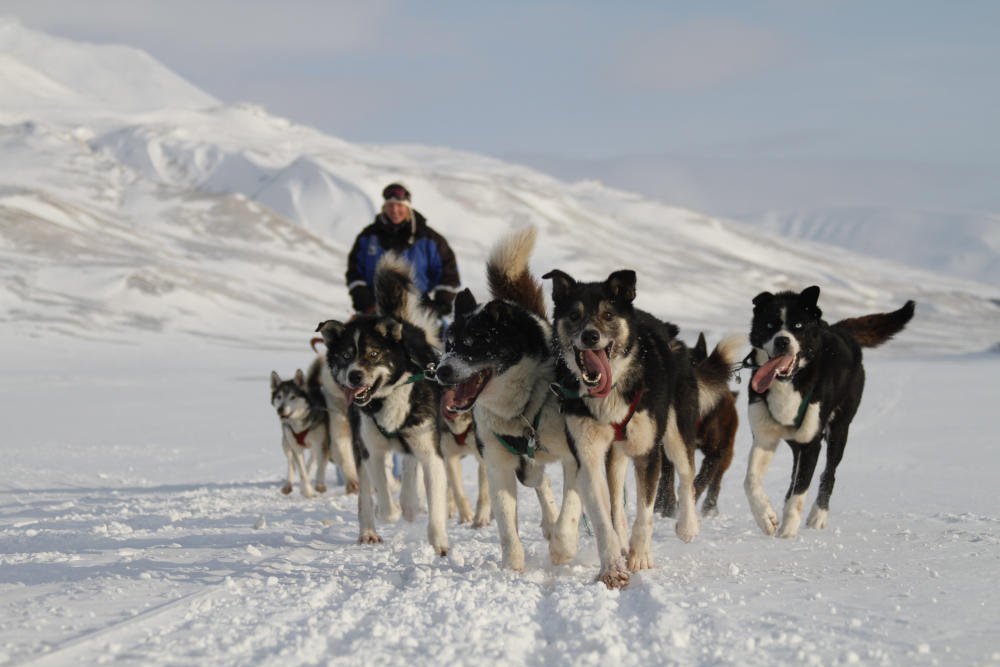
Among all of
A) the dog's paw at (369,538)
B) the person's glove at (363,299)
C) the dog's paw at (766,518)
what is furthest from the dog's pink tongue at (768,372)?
the person's glove at (363,299)

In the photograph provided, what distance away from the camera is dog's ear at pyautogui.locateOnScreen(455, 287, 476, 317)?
4.70m

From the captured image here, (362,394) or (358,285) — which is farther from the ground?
(358,285)

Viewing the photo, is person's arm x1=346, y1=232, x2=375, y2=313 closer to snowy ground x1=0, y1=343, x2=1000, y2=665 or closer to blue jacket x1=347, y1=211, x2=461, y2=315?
blue jacket x1=347, y1=211, x2=461, y2=315

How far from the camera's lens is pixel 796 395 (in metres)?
5.21

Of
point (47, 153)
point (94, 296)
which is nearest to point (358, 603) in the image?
point (94, 296)

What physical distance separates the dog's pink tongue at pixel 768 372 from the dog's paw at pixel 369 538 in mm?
2312

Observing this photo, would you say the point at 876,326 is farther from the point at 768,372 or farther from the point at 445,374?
the point at 445,374

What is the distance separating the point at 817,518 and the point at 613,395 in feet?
6.42

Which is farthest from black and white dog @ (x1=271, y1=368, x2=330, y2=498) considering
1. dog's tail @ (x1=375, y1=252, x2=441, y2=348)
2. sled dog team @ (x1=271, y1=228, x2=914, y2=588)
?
dog's tail @ (x1=375, y1=252, x2=441, y2=348)

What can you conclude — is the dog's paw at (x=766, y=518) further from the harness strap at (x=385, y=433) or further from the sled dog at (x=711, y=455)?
the harness strap at (x=385, y=433)

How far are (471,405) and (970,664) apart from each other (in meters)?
2.37

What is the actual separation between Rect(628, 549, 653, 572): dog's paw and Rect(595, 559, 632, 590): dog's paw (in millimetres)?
280

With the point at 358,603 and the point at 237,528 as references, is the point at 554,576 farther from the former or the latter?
the point at 237,528

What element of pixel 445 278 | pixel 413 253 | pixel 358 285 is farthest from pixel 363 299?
pixel 445 278
